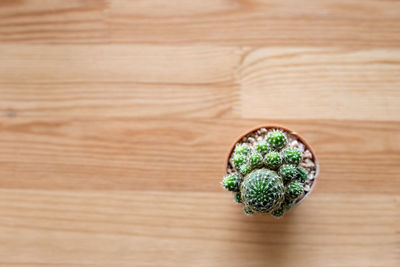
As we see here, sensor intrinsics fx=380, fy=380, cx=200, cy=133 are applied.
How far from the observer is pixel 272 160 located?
774 mm

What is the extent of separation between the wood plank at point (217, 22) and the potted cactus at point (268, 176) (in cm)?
35

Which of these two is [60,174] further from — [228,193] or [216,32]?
[216,32]

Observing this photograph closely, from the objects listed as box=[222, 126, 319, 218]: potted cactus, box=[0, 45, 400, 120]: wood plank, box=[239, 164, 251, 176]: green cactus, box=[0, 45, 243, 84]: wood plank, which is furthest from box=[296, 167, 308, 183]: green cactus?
box=[0, 45, 243, 84]: wood plank

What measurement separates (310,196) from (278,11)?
1.67 ft

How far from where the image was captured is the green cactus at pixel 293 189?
795 mm

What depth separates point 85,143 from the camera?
1.03 meters

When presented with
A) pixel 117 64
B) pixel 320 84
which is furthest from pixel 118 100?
pixel 320 84

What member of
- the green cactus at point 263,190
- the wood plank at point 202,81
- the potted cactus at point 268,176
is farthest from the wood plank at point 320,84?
the green cactus at point 263,190

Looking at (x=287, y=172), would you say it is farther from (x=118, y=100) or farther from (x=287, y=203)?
(x=118, y=100)

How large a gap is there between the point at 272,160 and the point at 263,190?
73mm

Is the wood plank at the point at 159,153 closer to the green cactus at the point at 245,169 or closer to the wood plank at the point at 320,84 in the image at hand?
the wood plank at the point at 320,84

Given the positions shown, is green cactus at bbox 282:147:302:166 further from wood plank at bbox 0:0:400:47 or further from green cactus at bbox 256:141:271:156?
wood plank at bbox 0:0:400:47

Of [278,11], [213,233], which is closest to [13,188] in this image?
[213,233]

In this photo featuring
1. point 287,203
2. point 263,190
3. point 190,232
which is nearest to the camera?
point 263,190
